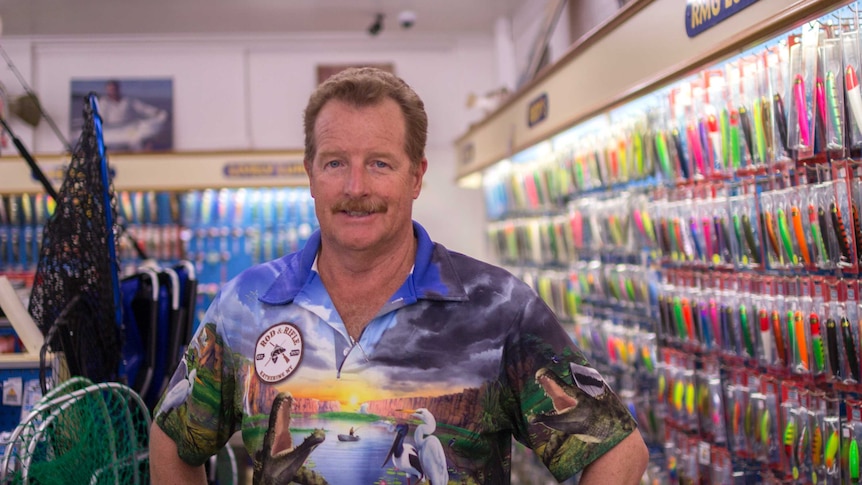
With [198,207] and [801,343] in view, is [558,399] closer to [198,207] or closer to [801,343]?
[801,343]

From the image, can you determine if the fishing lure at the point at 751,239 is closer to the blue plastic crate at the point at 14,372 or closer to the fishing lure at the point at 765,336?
the fishing lure at the point at 765,336

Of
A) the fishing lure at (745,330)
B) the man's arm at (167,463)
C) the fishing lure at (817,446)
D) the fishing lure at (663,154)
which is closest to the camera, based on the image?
the man's arm at (167,463)

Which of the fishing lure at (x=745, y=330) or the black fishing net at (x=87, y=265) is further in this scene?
the fishing lure at (x=745, y=330)

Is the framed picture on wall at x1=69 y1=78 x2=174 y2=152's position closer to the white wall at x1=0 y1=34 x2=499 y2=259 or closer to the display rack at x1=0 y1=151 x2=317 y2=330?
the white wall at x1=0 y1=34 x2=499 y2=259

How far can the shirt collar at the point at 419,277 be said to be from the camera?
5.18 ft

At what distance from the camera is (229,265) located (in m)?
8.31

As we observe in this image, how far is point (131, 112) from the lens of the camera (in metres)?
9.12

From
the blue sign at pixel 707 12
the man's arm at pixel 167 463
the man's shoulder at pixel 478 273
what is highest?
the blue sign at pixel 707 12

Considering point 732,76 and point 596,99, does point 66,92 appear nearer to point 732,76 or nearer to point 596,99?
point 596,99

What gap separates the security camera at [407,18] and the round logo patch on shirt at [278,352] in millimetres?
7336

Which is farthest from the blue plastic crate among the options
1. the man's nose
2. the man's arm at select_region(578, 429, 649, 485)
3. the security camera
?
the security camera

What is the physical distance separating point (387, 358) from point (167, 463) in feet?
1.75

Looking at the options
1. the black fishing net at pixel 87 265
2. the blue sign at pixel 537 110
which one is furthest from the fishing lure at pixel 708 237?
the black fishing net at pixel 87 265

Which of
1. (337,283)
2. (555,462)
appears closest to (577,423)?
(555,462)
